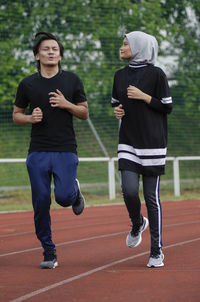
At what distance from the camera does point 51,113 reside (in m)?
6.42

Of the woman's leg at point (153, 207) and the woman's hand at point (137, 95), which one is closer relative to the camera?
the woman's hand at point (137, 95)

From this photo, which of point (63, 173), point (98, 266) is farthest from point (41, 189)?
point (98, 266)

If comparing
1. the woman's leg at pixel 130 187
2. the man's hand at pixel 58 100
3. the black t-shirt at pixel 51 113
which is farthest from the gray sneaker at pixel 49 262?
the man's hand at pixel 58 100

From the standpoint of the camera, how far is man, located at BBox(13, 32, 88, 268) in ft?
21.0

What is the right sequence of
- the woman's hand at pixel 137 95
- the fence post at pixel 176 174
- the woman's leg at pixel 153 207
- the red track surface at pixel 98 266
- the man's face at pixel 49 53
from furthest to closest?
the fence post at pixel 176 174
the man's face at pixel 49 53
the woman's leg at pixel 153 207
the woman's hand at pixel 137 95
the red track surface at pixel 98 266

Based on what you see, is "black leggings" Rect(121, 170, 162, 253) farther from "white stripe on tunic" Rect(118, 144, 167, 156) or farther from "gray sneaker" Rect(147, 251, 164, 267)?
"white stripe on tunic" Rect(118, 144, 167, 156)

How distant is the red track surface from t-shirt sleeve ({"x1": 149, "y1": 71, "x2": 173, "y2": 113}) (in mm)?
1358

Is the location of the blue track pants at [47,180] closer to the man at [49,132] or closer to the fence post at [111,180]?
the man at [49,132]

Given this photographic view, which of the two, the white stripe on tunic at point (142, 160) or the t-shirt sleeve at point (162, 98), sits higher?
the t-shirt sleeve at point (162, 98)

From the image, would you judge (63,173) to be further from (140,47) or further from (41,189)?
(140,47)

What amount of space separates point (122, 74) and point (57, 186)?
1133mm

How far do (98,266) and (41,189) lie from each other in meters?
0.86

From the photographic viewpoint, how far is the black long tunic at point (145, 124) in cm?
634

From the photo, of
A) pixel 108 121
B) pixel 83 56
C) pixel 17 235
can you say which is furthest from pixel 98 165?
pixel 17 235
